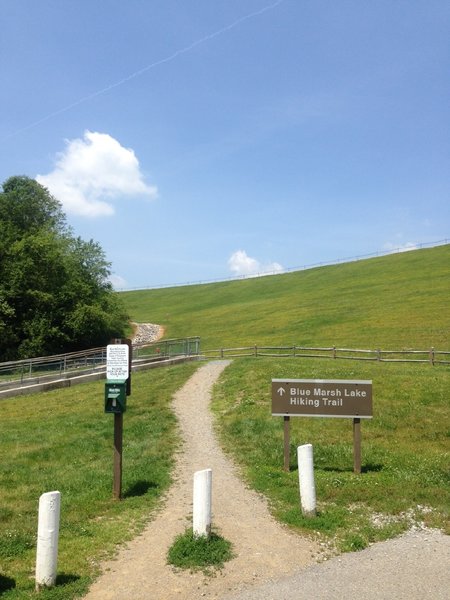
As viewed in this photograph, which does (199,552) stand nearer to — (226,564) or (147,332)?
(226,564)

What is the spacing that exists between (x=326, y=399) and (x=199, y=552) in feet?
15.6

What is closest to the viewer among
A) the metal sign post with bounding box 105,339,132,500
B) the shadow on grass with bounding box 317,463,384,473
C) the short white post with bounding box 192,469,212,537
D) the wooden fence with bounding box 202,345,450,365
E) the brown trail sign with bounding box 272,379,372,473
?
the short white post with bounding box 192,469,212,537

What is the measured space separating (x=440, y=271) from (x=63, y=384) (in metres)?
52.9

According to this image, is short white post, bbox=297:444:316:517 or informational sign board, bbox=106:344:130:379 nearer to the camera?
short white post, bbox=297:444:316:517

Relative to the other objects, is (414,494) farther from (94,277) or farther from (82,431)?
(94,277)

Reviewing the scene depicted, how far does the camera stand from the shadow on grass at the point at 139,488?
29.0 feet

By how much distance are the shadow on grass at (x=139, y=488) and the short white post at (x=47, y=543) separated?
2.98m

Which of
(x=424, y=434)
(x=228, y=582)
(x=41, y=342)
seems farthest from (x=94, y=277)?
(x=228, y=582)

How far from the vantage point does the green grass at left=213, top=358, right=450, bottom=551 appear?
769 cm

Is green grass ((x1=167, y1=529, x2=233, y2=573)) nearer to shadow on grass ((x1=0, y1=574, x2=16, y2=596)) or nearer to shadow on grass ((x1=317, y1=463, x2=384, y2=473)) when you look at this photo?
shadow on grass ((x1=0, y1=574, x2=16, y2=596))

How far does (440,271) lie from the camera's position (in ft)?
208

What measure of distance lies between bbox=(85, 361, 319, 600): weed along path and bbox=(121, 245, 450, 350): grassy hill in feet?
98.2

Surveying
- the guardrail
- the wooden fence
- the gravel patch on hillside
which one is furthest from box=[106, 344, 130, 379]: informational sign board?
the gravel patch on hillside

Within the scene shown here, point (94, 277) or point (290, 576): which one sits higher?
point (94, 277)
